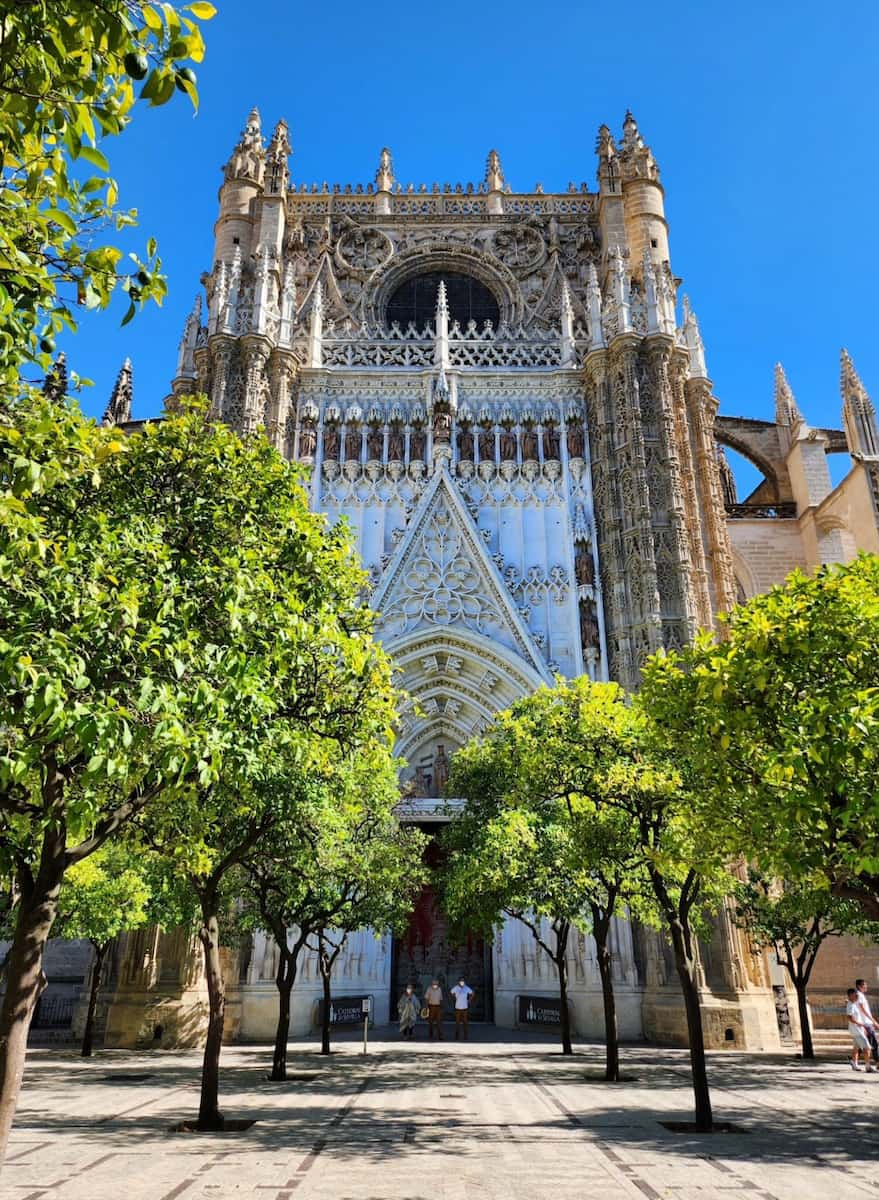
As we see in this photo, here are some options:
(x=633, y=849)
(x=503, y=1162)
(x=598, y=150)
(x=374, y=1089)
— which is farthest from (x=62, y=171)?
(x=598, y=150)

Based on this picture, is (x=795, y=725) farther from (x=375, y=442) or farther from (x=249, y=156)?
(x=249, y=156)

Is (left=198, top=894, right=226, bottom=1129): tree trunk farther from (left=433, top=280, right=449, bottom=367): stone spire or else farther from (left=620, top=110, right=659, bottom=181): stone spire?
(left=620, top=110, right=659, bottom=181): stone spire

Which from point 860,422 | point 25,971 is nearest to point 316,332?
point 860,422

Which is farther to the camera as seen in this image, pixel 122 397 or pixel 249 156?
pixel 122 397

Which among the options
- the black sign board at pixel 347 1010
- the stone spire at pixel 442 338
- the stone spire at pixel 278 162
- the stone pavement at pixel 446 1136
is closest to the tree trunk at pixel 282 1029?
the stone pavement at pixel 446 1136

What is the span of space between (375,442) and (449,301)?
7199 millimetres

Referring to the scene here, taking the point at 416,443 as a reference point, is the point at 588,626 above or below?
below

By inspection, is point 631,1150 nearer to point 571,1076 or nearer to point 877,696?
point 877,696

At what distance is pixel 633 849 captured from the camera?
→ 11172 mm

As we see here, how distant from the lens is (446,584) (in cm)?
2266

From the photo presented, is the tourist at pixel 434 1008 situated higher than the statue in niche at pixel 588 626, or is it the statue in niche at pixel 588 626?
the statue in niche at pixel 588 626

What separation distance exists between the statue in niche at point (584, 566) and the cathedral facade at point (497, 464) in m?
0.06

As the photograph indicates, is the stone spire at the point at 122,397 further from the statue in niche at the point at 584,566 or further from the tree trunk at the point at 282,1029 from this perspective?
the tree trunk at the point at 282,1029

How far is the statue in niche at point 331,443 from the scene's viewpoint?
24.3m
